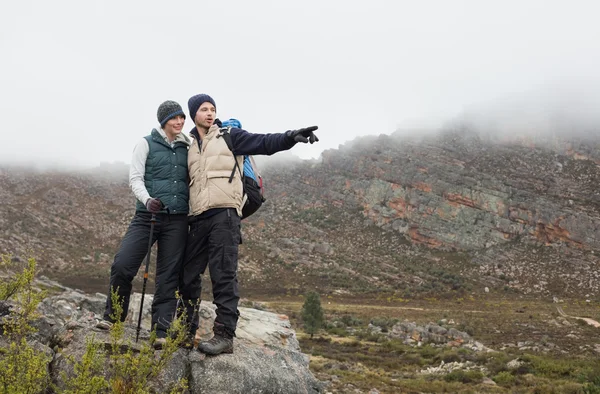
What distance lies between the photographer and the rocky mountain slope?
164 feet

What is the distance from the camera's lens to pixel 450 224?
63.5 m

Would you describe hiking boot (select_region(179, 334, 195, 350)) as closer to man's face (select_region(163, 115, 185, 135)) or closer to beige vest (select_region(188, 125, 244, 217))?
beige vest (select_region(188, 125, 244, 217))

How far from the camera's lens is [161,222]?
4613 millimetres

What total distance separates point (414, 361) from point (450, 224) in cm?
4682

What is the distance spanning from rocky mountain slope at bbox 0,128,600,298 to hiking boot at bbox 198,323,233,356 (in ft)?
130

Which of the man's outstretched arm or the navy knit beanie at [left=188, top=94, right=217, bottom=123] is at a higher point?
the navy knit beanie at [left=188, top=94, right=217, bottom=123]

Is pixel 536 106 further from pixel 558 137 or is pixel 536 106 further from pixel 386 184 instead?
pixel 386 184

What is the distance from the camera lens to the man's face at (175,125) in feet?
15.8

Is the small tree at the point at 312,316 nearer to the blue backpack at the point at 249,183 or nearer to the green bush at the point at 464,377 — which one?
the green bush at the point at 464,377

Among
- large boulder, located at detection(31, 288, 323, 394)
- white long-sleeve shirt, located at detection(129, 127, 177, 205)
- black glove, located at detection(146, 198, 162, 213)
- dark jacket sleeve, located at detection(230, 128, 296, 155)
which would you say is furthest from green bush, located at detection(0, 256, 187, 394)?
dark jacket sleeve, located at detection(230, 128, 296, 155)

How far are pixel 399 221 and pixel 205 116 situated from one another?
63.2 meters

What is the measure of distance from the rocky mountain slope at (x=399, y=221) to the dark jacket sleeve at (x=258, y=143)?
39820 millimetres

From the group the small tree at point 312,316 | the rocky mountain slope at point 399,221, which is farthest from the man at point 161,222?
the rocky mountain slope at point 399,221

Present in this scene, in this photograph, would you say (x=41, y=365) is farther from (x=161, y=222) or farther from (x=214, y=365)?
(x=161, y=222)
